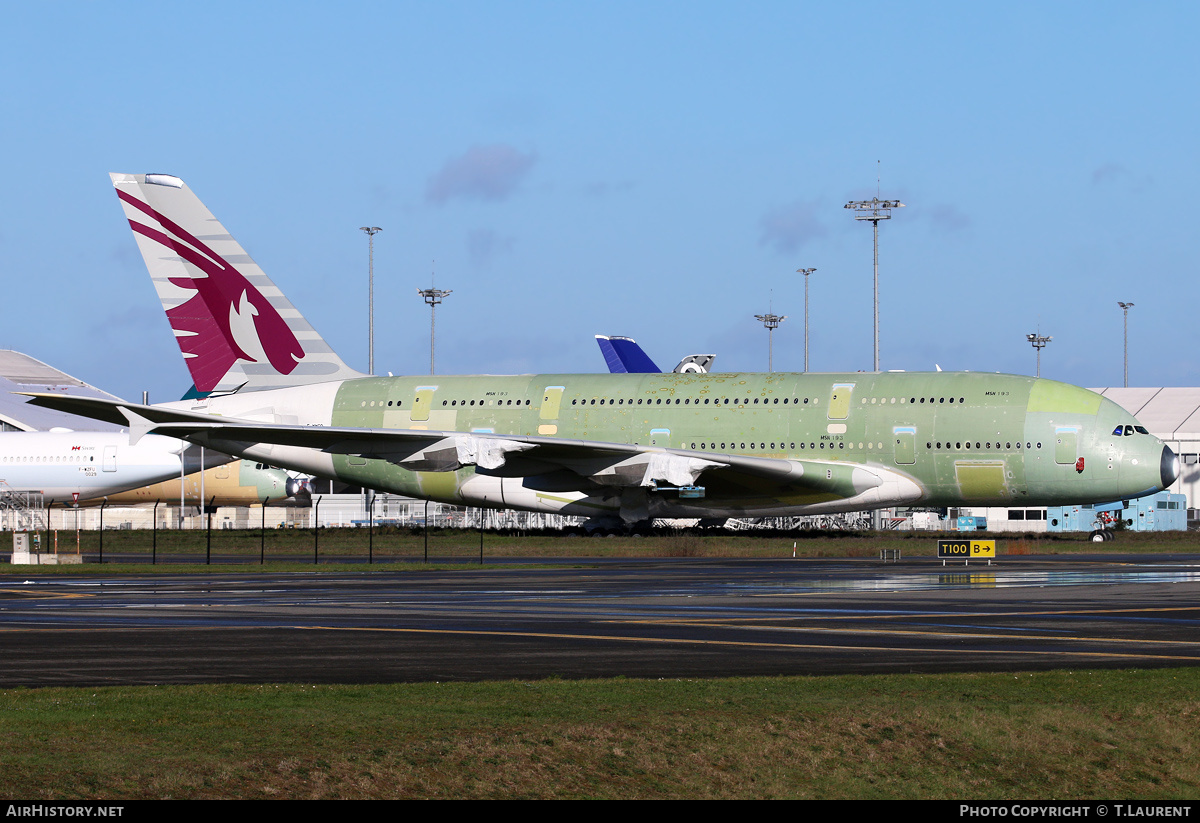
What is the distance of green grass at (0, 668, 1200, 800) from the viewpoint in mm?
8812

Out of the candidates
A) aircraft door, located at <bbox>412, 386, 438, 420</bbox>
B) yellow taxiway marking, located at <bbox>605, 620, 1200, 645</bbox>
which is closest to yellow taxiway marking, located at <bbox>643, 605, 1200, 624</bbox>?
yellow taxiway marking, located at <bbox>605, 620, 1200, 645</bbox>

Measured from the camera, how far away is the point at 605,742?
388 inches

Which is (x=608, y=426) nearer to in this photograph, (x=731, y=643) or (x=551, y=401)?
(x=551, y=401)

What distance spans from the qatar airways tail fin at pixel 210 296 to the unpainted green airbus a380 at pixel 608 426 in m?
0.06

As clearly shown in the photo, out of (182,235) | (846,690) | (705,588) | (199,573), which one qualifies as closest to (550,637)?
(846,690)

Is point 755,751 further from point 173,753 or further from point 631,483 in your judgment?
point 631,483

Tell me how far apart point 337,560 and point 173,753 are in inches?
1384

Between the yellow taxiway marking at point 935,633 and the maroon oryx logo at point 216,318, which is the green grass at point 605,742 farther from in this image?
the maroon oryx logo at point 216,318

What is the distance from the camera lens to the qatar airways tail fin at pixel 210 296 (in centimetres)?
5325

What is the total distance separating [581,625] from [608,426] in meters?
30.5

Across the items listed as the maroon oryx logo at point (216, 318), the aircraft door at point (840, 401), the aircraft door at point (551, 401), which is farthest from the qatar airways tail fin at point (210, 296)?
the aircraft door at point (840, 401)

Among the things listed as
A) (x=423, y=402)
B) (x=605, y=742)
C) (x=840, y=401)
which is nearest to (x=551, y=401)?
(x=423, y=402)

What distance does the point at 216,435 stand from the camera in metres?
47.0

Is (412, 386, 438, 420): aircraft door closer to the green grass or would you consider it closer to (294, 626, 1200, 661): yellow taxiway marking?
(294, 626, 1200, 661): yellow taxiway marking
